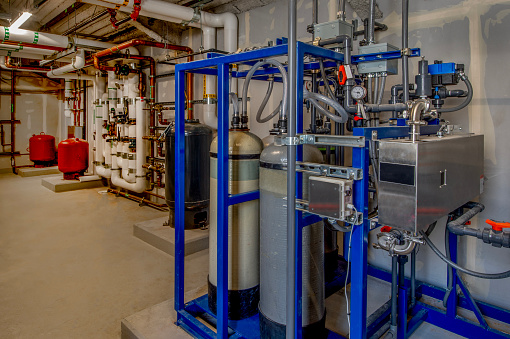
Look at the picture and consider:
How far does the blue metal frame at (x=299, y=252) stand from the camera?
119 cm

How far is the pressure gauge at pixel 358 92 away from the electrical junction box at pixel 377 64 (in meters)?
0.24

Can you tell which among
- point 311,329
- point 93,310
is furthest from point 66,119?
point 311,329

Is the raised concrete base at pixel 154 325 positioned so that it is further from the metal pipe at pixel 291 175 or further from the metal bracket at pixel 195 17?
the metal bracket at pixel 195 17

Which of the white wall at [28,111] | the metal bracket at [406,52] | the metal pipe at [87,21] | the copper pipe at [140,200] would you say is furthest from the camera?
the white wall at [28,111]

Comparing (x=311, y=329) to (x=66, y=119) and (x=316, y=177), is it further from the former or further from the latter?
(x=66, y=119)

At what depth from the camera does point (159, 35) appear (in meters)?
4.14

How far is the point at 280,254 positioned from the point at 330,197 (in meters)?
0.47

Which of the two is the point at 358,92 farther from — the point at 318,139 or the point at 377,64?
the point at 318,139

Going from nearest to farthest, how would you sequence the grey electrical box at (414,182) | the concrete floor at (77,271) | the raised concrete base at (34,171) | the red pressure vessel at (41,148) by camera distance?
the grey electrical box at (414,182) < the concrete floor at (77,271) < the raised concrete base at (34,171) < the red pressure vessel at (41,148)

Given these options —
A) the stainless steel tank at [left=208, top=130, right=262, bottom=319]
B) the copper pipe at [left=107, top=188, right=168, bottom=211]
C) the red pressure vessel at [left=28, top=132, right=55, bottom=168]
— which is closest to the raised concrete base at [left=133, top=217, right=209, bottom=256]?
the copper pipe at [left=107, top=188, right=168, bottom=211]

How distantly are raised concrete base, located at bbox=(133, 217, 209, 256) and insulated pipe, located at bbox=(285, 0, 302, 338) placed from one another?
2063 mm

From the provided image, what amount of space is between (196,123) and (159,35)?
60.5 inches

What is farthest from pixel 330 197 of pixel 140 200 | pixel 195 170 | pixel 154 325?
pixel 140 200

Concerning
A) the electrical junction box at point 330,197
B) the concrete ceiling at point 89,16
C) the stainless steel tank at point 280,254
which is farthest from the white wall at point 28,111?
the electrical junction box at point 330,197
